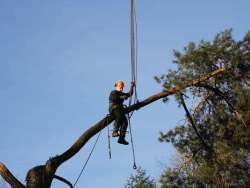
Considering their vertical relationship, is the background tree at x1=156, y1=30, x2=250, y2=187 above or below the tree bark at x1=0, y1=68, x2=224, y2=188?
above

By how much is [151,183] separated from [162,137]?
44.3 feet

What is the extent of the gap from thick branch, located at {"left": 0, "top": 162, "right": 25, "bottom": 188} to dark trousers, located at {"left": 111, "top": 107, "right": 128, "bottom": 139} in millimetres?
2150

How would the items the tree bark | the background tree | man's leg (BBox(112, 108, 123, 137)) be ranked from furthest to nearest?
the background tree, man's leg (BBox(112, 108, 123, 137)), the tree bark

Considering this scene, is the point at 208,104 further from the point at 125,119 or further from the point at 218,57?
the point at 125,119

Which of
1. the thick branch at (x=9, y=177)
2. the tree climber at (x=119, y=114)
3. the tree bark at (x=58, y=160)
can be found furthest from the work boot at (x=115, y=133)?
the thick branch at (x=9, y=177)

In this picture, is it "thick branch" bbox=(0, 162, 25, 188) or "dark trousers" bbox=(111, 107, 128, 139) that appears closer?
"thick branch" bbox=(0, 162, 25, 188)

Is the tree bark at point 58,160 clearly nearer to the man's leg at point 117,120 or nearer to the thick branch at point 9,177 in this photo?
the man's leg at point 117,120

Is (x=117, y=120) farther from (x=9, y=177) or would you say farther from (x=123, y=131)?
(x=9, y=177)

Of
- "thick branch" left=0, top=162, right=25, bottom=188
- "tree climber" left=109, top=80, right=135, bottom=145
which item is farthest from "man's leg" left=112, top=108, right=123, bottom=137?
"thick branch" left=0, top=162, right=25, bottom=188

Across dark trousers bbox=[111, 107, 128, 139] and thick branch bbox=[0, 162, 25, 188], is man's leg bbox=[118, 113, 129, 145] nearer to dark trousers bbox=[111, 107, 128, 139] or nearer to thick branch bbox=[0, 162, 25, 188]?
dark trousers bbox=[111, 107, 128, 139]

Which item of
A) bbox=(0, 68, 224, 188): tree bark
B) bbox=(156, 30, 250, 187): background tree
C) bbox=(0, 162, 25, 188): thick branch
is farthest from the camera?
bbox=(156, 30, 250, 187): background tree

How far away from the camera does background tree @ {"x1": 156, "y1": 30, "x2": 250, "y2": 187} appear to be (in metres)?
11.5

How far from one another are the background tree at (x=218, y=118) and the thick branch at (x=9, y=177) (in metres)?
4.50

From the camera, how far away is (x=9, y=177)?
7340mm
